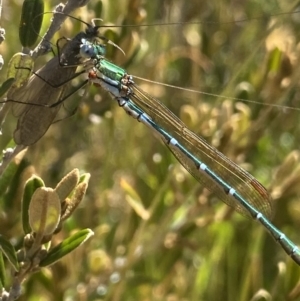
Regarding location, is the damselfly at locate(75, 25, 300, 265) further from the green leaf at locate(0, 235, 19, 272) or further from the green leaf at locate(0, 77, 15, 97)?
the green leaf at locate(0, 235, 19, 272)

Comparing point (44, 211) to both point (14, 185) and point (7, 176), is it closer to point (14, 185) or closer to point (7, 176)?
point (7, 176)

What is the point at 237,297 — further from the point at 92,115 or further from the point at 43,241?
the point at 43,241

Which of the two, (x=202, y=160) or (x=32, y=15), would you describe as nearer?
(x=32, y=15)

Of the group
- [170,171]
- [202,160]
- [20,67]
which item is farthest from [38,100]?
[202,160]

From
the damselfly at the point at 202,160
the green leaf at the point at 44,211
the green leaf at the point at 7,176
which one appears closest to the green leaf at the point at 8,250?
the green leaf at the point at 44,211

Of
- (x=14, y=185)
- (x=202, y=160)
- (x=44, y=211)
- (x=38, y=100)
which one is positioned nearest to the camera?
(x=44, y=211)

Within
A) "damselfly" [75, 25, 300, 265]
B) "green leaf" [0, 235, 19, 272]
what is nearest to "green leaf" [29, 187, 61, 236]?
"green leaf" [0, 235, 19, 272]

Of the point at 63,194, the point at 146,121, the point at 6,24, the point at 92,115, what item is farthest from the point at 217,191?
the point at 6,24
